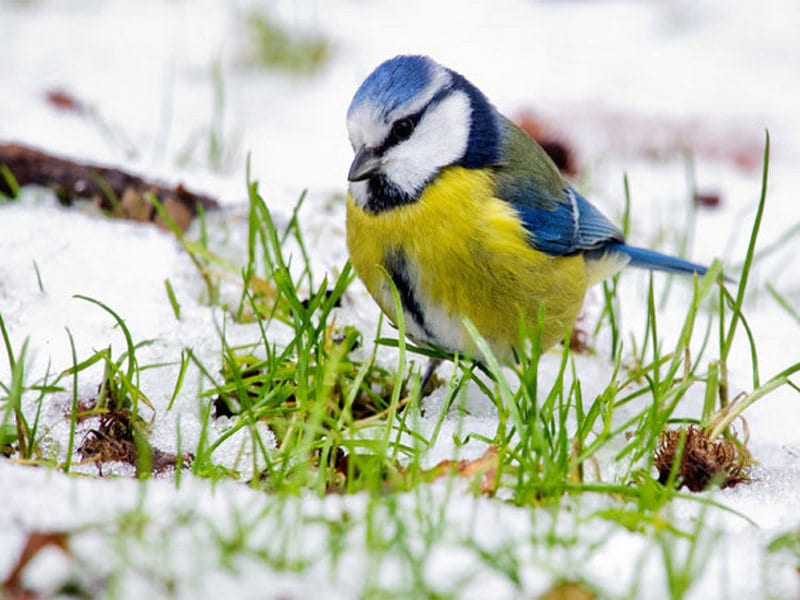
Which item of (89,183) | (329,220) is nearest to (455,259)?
(329,220)

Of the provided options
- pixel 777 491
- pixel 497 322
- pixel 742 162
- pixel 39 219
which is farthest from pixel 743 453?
pixel 742 162

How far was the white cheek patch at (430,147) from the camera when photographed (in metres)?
2.67

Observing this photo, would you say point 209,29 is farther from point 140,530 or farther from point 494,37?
point 140,530

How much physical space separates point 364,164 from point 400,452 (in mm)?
712

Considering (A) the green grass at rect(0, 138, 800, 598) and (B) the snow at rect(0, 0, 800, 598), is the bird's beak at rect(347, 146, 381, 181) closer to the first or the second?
(A) the green grass at rect(0, 138, 800, 598)

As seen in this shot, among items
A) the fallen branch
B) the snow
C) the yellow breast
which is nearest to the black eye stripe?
the yellow breast

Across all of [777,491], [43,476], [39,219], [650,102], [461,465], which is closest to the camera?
[43,476]

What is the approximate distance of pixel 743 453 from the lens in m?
2.40

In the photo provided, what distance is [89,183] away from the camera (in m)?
3.61

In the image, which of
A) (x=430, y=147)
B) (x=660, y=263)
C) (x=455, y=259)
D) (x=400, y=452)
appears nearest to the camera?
A: (x=400, y=452)

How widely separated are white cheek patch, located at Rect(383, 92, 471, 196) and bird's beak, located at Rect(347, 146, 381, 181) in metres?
0.03

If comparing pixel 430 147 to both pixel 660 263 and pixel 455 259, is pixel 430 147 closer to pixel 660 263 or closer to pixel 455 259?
pixel 455 259

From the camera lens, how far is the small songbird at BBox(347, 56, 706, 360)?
262 centimetres

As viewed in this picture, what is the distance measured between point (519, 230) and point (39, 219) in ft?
5.00
